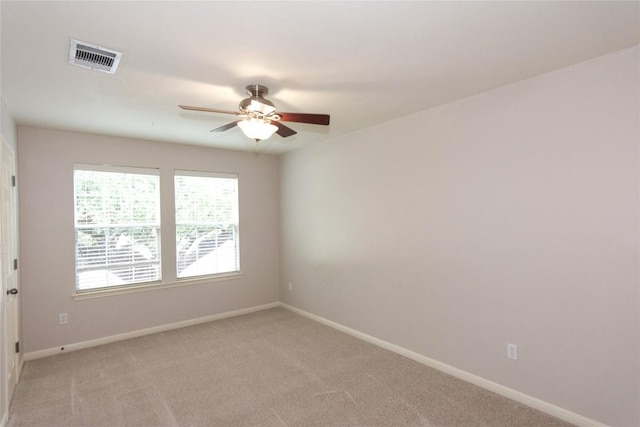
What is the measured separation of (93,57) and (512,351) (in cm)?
375

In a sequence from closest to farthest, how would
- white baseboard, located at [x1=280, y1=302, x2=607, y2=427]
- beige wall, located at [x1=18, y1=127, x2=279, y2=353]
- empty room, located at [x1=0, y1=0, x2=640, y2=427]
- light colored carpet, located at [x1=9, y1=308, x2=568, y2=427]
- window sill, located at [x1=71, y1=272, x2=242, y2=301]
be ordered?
empty room, located at [x1=0, y1=0, x2=640, y2=427] → white baseboard, located at [x1=280, y1=302, x2=607, y2=427] → light colored carpet, located at [x1=9, y1=308, x2=568, y2=427] → beige wall, located at [x1=18, y1=127, x2=279, y2=353] → window sill, located at [x1=71, y1=272, x2=242, y2=301]

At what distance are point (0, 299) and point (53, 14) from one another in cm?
209

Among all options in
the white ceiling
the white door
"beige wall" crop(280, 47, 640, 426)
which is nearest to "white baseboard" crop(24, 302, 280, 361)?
the white door

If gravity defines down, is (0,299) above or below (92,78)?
below

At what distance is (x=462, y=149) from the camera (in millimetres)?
3119

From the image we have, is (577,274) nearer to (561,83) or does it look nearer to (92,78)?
(561,83)

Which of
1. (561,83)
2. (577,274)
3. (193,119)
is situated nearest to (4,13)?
(193,119)

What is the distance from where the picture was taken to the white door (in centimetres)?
271

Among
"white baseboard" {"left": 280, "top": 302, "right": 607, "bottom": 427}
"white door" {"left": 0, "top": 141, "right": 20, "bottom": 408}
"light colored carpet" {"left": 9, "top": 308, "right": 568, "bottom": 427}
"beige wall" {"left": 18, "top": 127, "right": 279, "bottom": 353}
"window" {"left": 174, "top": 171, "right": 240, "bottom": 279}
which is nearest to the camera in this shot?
"white baseboard" {"left": 280, "top": 302, "right": 607, "bottom": 427}

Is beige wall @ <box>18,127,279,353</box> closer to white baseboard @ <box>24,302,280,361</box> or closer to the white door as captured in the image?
white baseboard @ <box>24,302,280,361</box>

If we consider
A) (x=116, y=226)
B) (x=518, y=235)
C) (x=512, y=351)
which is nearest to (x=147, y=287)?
(x=116, y=226)

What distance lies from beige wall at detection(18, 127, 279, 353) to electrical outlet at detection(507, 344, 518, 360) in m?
3.76

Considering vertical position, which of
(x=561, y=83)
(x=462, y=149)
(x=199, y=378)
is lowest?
(x=199, y=378)

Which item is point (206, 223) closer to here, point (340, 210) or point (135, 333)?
Result: point (135, 333)
